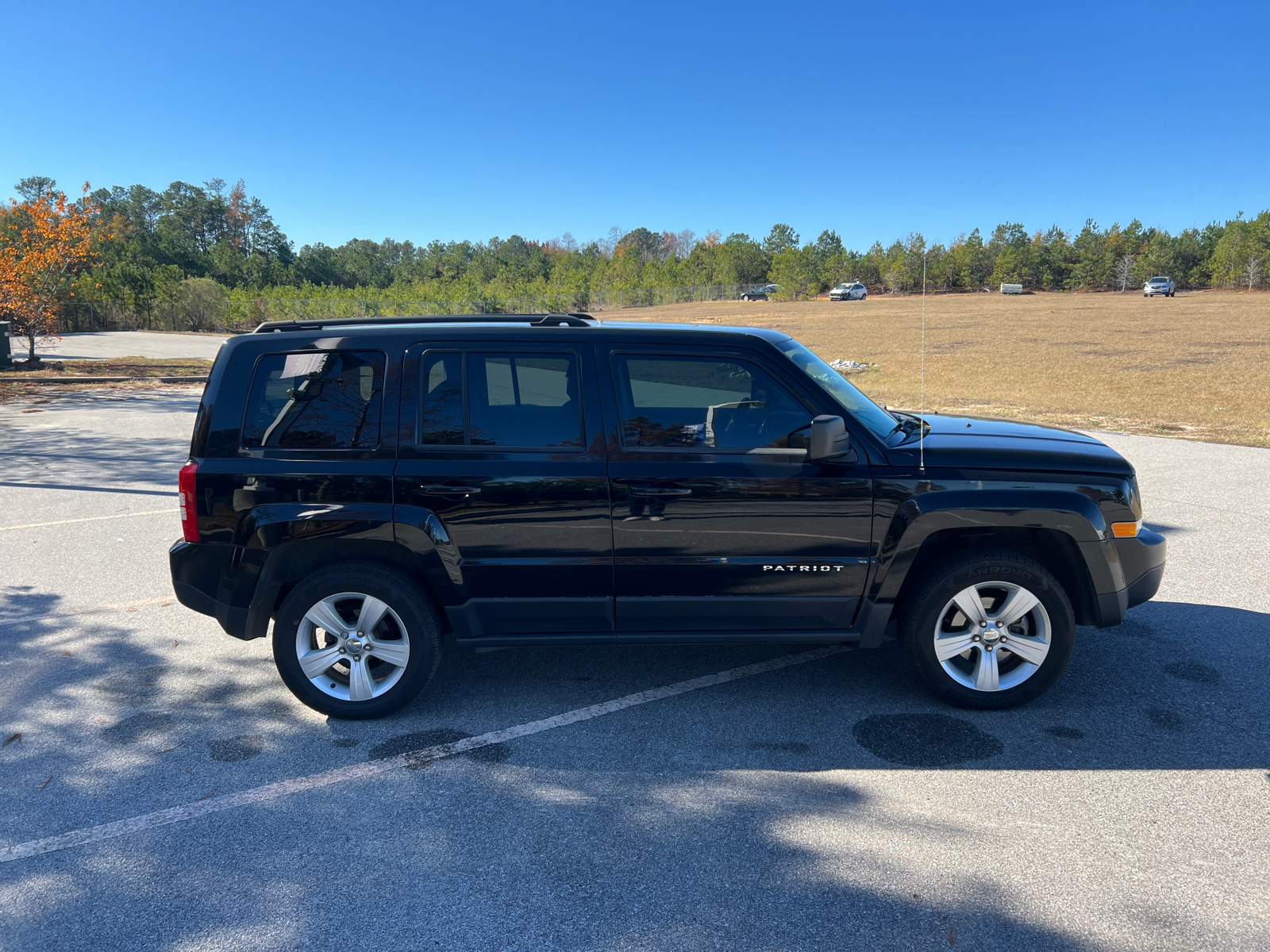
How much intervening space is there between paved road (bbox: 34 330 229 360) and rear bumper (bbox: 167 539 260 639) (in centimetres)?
2381

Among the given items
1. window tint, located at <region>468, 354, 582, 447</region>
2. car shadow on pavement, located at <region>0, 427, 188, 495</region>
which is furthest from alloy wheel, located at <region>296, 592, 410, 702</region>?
car shadow on pavement, located at <region>0, 427, 188, 495</region>

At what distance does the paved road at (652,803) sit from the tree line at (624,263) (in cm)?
6245

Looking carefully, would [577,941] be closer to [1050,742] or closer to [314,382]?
[1050,742]

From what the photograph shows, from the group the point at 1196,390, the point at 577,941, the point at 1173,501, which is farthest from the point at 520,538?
the point at 1196,390

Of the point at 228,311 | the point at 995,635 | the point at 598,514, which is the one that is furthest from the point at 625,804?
the point at 228,311

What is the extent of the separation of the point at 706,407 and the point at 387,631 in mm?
1904

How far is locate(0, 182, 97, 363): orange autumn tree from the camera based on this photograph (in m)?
21.3

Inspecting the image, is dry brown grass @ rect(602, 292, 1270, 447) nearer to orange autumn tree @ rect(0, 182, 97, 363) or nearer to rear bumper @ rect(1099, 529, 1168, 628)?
rear bumper @ rect(1099, 529, 1168, 628)

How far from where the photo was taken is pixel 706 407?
13.7ft

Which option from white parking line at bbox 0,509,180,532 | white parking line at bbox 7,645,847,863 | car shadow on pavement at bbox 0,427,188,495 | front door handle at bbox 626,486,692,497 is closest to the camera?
white parking line at bbox 7,645,847,863

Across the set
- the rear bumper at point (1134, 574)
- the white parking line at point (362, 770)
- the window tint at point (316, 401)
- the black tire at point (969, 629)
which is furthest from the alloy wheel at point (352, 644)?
the rear bumper at point (1134, 574)

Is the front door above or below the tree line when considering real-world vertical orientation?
below

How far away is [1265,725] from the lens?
3.94m

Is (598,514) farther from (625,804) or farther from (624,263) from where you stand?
(624,263)
